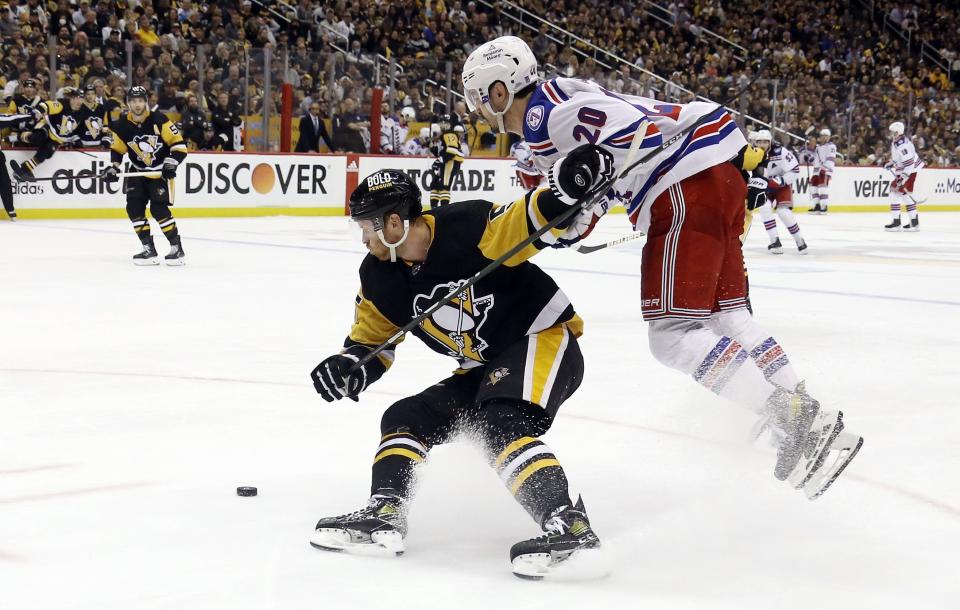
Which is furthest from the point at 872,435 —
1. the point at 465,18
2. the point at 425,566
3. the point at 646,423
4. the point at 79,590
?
the point at 465,18

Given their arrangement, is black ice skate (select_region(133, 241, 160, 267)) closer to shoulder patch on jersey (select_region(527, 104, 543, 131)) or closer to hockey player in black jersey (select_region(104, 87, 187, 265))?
hockey player in black jersey (select_region(104, 87, 187, 265))

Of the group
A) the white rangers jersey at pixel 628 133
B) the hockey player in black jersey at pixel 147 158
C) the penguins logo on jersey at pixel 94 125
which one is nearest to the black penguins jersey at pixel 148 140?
the hockey player in black jersey at pixel 147 158

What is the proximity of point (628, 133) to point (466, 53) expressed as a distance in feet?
52.0

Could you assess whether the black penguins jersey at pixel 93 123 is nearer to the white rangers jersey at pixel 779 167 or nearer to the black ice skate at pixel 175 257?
the black ice skate at pixel 175 257

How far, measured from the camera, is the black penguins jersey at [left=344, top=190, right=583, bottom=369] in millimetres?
2672

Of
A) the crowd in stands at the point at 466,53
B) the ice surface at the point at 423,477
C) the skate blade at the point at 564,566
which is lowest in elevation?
the ice surface at the point at 423,477

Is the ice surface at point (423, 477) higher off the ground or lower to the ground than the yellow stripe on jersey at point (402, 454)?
lower

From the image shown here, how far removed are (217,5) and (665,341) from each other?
14059 mm

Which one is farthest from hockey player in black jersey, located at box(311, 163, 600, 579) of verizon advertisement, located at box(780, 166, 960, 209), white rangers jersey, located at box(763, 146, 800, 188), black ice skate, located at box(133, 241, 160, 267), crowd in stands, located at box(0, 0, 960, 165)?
verizon advertisement, located at box(780, 166, 960, 209)

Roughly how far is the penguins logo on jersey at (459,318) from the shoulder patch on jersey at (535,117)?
629mm

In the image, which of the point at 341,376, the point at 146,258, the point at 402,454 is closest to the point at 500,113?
the point at 341,376

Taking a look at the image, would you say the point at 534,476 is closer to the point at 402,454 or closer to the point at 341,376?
the point at 402,454

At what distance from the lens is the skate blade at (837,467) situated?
9.35 ft

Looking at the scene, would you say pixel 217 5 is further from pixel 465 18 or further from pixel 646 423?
pixel 646 423
